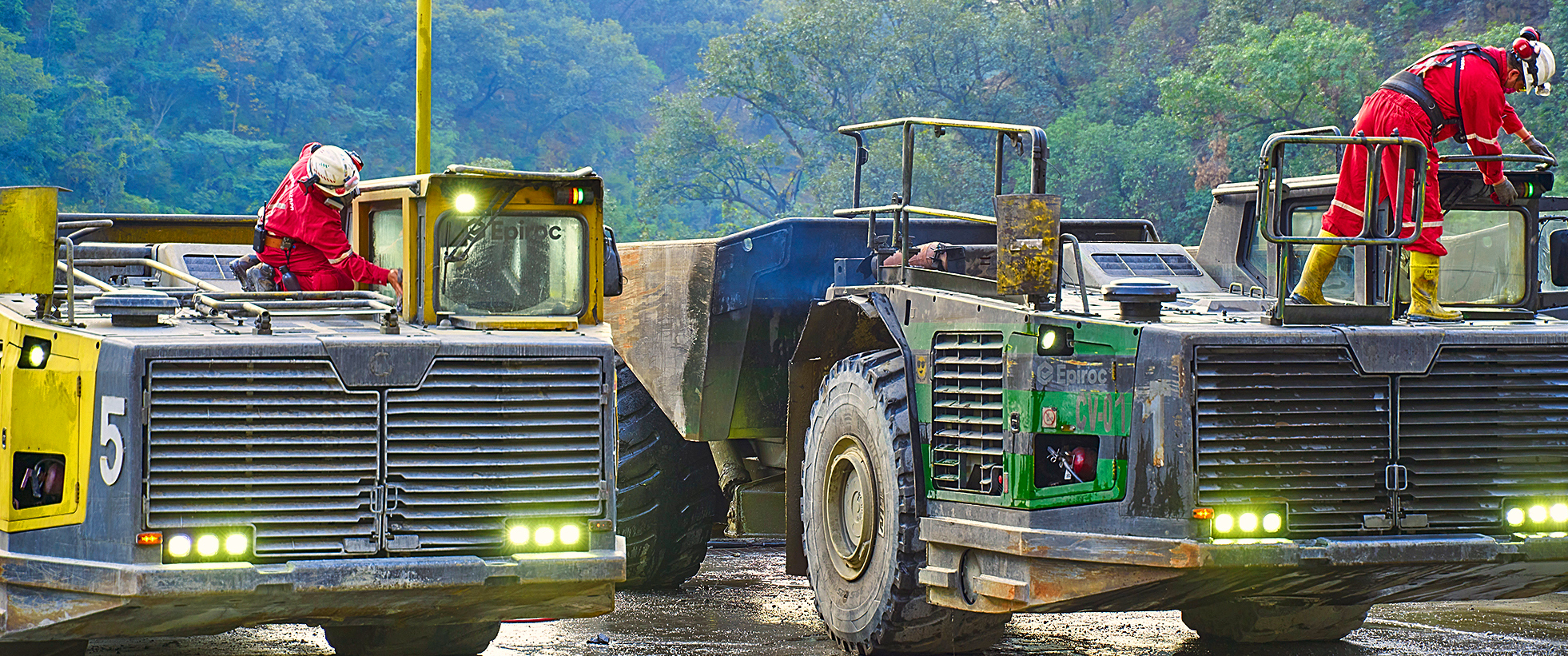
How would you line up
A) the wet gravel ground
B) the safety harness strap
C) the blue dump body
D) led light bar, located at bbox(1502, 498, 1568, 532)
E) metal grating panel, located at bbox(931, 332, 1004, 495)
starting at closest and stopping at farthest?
led light bar, located at bbox(1502, 498, 1568, 532), metal grating panel, located at bbox(931, 332, 1004, 495), the safety harness strap, the wet gravel ground, the blue dump body

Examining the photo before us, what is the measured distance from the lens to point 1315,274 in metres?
7.51

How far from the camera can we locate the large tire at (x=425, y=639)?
795 cm

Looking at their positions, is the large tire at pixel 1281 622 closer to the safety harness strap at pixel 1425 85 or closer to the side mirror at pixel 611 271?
the safety harness strap at pixel 1425 85

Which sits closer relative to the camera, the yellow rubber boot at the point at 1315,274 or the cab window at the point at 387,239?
the yellow rubber boot at the point at 1315,274

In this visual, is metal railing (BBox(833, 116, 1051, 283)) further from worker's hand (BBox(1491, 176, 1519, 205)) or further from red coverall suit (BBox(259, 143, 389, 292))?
red coverall suit (BBox(259, 143, 389, 292))

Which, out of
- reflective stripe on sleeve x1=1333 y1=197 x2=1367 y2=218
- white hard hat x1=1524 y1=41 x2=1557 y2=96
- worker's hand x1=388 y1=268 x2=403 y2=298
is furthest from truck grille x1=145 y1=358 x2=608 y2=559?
white hard hat x1=1524 y1=41 x2=1557 y2=96

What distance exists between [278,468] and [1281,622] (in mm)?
5040

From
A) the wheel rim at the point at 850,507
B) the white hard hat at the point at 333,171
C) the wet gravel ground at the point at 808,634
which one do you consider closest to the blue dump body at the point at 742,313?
the wet gravel ground at the point at 808,634

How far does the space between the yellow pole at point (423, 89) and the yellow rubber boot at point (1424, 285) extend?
7971 mm

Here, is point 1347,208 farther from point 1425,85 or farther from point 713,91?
point 713,91

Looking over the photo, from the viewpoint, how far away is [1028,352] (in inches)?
274

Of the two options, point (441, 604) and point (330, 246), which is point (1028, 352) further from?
point (330, 246)

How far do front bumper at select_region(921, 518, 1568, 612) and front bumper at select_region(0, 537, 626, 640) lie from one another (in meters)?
→ 1.52

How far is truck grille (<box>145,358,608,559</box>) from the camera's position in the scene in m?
6.24
